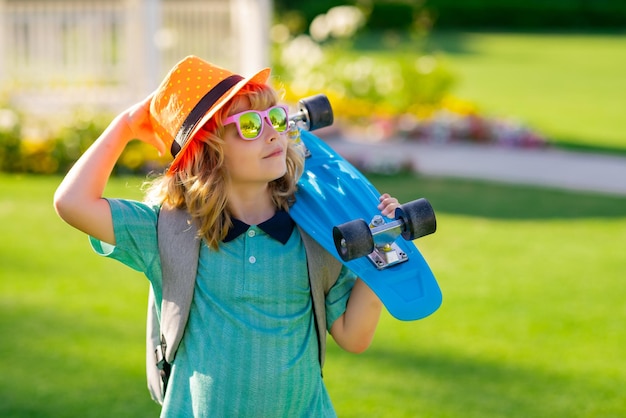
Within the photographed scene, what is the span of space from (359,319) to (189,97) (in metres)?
0.63

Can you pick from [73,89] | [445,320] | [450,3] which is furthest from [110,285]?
[450,3]

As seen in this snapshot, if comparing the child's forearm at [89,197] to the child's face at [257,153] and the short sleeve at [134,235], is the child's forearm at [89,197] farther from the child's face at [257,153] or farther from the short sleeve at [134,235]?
the child's face at [257,153]

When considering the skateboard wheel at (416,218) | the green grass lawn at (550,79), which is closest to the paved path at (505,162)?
the green grass lawn at (550,79)

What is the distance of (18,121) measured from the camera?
887 cm

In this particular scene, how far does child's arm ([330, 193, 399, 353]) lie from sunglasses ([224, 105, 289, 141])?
0.99ft

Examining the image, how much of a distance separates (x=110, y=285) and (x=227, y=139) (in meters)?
3.40

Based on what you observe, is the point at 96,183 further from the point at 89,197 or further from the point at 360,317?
the point at 360,317

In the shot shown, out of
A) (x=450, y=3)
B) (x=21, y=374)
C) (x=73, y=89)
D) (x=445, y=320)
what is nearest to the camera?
(x=21, y=374)

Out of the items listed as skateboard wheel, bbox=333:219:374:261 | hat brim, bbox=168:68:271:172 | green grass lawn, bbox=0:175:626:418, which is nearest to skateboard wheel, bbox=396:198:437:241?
skateboard wheel, bbox=333:219:374:261

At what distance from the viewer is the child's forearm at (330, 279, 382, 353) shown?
96.0 inches

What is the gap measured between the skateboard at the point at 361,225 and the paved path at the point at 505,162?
6.06 meters

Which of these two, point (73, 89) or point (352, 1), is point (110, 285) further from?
point (352, 1)

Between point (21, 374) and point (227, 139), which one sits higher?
point (227, 139)

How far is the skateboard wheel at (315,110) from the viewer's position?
2717mm
